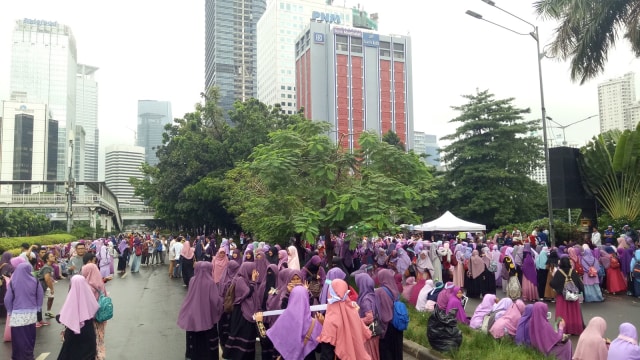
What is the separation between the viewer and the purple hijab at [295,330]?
18.4 ft

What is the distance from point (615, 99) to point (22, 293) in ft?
222

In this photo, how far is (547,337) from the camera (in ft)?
22.4

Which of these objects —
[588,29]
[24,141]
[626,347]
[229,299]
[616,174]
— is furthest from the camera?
[24,141]

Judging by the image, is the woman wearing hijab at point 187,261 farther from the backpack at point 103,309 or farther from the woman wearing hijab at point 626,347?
the woman wearing hijab at point 626,347

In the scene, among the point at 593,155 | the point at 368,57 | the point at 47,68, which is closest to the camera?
the point at 593,155

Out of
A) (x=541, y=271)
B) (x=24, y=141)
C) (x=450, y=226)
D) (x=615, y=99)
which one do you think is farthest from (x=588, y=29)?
(x=24, y=141)

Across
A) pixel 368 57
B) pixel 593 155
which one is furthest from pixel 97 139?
pixel 593 155

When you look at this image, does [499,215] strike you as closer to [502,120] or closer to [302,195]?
[502,120]

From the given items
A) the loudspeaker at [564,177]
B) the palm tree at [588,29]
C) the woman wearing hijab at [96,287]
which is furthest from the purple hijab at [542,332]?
the loudspeaker at [564,177]

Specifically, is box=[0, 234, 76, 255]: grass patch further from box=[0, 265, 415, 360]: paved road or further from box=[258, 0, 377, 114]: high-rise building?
box=[258, 0, 377, 114]: high-rise building

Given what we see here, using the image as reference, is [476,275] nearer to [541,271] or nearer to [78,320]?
[541,271]

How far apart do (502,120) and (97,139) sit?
124 m

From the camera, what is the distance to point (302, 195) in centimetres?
1280

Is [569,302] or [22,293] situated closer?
[22,293]
